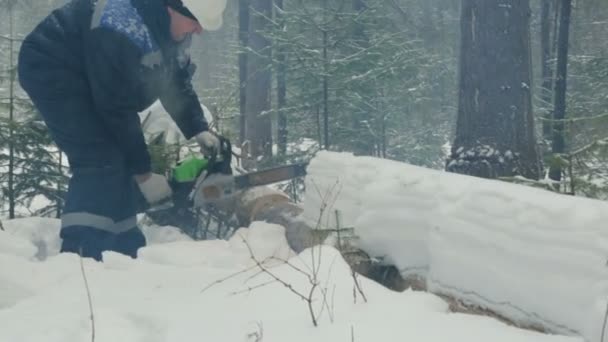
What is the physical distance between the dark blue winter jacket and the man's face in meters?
0.12

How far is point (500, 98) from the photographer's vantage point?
587 cm

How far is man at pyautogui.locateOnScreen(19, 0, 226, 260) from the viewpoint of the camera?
4250 millimetres

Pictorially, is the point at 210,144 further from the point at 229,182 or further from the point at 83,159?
the point at 83,159

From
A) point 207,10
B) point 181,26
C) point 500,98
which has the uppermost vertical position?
point 207,10

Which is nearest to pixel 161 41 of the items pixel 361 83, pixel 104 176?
pixel 104 176

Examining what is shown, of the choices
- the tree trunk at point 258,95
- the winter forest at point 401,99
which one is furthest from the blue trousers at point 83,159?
the tree trunk at point 258,95

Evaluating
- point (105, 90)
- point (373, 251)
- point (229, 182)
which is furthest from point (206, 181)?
point (373, 251)

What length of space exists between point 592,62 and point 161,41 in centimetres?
1105

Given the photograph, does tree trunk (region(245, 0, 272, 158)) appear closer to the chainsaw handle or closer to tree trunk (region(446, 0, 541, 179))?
tree trunk (region(446, 0, 541, 179))

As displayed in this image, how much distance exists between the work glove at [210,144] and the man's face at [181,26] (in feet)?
2.67

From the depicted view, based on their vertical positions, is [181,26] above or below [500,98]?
above

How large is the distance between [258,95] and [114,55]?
31.9ft

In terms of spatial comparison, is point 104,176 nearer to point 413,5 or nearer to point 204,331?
point 204,331

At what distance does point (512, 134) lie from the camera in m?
5.82
